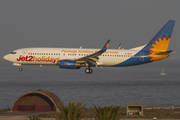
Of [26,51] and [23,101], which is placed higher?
[26,51]

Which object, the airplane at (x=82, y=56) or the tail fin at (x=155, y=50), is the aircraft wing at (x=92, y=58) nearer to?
the airplane at (x=82, y=56)

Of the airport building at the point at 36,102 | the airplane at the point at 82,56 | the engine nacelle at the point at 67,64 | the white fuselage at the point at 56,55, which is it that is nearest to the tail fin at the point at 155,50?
the airplane at the point at 82,56

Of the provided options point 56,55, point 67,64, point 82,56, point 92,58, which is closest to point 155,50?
point 92,58

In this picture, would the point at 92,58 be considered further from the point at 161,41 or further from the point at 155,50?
the point at 161,41

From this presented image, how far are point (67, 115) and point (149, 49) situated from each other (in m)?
45.3

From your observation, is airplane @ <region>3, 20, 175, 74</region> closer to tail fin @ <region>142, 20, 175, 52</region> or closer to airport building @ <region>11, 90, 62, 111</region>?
tail fin @ <region>142, 20, 175, 52</region>

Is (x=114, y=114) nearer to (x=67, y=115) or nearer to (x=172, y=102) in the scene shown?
(x=67, y=115)

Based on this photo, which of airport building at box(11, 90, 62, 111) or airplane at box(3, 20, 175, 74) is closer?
airport building at box(11, 90, 62, 111)

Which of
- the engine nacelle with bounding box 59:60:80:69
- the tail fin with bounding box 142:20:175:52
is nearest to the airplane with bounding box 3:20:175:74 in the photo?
the engine nacelle with bounding box 59:60:80:69

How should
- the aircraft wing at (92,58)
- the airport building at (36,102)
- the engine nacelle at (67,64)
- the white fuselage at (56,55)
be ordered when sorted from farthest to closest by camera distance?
the white fuselage at (56,55) → the engine nacelle at (67,64) → the aircraft wing at (92,58) → the airport building at (36,102)

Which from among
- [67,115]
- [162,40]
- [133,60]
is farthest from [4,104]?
[67,115]

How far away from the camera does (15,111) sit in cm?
6059

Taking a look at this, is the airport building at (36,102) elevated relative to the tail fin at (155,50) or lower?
lower

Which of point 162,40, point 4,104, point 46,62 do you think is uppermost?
point 162,40
